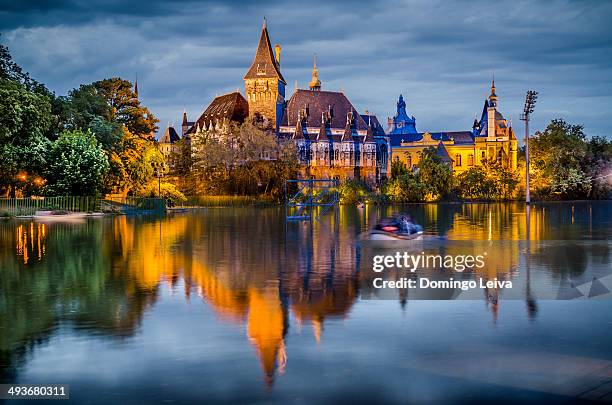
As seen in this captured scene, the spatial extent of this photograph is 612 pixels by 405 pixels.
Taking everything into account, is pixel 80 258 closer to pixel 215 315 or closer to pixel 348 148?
pixel 215 315

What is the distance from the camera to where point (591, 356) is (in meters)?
10.0

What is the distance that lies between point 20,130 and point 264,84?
87685 millimetres

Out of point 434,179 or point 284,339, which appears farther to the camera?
point 434,179

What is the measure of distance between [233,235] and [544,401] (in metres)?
28.6

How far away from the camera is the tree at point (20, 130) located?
4828 cm

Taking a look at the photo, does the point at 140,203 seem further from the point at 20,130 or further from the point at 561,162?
the point at 561,162

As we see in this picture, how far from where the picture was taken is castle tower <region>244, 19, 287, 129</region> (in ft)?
449

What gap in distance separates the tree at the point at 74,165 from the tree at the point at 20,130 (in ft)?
3.82

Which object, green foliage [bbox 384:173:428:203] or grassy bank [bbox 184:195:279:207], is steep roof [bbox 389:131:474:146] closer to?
green foliage [bbox 384:173:428:203]

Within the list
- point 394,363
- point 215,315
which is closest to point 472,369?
point 394,363

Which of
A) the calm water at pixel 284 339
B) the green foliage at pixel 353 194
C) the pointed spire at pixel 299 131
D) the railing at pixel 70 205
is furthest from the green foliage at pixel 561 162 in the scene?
the calm water at pixel 284 339

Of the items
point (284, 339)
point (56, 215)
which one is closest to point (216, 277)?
point (284, 339)

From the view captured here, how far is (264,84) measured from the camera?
5413 inches

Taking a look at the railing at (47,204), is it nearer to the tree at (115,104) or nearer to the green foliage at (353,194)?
the tree at (115,104)
